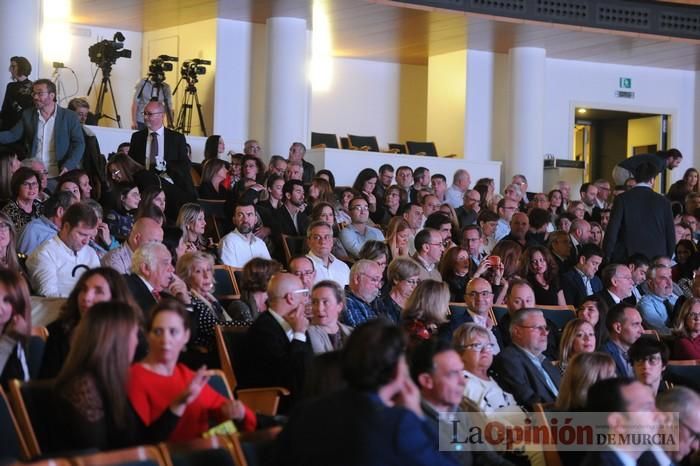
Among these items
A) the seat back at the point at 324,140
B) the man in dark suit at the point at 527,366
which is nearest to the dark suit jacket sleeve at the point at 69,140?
the man in dark suit at the point at 527,366

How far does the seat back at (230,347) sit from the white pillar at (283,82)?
7.67m

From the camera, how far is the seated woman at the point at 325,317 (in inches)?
197

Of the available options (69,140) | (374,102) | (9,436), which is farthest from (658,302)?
(374,102)

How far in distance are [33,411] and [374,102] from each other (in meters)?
12.0

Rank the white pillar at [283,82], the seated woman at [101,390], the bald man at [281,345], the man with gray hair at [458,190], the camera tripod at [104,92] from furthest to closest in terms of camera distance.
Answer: the white pillar at [283,82] → the camera tripod at [104,92] → the man with gray hair at [458,190] → the bald man at [281,345] → the seated woman at [101,390]

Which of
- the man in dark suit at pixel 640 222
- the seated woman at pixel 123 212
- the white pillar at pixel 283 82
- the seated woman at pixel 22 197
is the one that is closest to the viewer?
the seated woman at pixel 22 197

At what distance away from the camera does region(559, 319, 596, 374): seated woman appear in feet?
18.1

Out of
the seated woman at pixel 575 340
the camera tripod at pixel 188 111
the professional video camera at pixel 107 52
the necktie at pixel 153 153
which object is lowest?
the seated woman at pixel 575 340

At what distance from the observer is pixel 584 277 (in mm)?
7980

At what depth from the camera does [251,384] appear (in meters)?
4.93

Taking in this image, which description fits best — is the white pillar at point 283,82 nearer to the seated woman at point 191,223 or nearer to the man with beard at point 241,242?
the man with beard at point 241,242

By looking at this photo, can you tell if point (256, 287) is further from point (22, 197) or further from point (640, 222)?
point (640, 222)


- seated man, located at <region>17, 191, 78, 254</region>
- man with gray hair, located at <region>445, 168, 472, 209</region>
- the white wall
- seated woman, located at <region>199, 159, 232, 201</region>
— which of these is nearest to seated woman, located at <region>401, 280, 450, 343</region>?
seated man, located at <region>17, 191, 78, 254</region>

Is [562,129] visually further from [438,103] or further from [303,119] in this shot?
[303,119]
